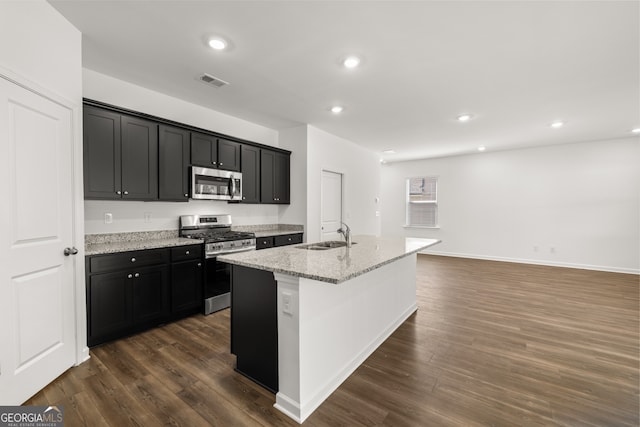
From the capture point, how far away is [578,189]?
235 inches

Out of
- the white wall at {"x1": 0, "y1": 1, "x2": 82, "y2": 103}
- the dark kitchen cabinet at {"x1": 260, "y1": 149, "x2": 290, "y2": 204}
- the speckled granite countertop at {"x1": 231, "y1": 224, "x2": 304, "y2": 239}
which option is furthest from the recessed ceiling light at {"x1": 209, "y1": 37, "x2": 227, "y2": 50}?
the speckled granite countertop at {"x1": 231, "y1": 224, "x2": 304, "y2": 239}

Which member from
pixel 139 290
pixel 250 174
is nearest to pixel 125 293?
pixel 139 290

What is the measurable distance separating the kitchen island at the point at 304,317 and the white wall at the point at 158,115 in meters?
1.90

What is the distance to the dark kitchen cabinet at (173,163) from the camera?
3.21m

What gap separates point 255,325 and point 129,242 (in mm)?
2059

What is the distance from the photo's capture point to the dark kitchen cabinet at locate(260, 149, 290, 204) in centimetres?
457

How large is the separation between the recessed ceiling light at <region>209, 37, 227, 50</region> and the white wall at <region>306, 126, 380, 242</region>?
8.16 ft

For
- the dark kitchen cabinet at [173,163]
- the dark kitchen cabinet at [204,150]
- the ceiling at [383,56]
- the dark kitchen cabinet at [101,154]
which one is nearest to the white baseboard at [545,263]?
the ceiling at [383,56]

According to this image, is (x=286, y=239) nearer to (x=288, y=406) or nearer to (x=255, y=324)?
(x=255, y=324)

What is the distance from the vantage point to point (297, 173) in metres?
4.96

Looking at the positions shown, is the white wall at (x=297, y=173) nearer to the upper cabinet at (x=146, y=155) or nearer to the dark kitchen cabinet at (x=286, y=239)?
the dark kitchen cabinet at (x=286, y=239)

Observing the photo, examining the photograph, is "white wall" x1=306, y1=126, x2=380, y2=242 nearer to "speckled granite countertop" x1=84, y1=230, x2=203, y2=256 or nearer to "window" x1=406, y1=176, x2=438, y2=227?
"window" x1=406, y1=176, x2=438, y2=227

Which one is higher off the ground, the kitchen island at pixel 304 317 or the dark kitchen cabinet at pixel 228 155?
the dark kitchen cabinet at pixel 228 155

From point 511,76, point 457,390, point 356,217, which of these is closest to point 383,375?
point 457,390
